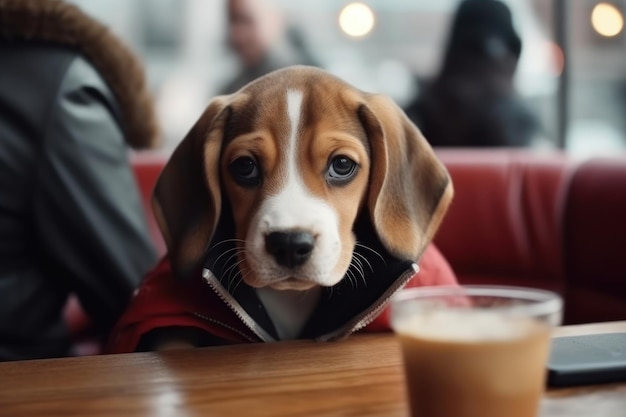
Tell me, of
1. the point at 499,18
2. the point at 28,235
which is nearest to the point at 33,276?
the point at 28,235

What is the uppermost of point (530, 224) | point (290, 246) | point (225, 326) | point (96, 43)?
point (96, 43)

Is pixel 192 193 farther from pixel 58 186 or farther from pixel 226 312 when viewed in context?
pixel 58 186

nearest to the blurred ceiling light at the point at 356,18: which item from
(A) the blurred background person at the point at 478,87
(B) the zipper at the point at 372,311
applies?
(A) the blurred background person at the point at 478,87

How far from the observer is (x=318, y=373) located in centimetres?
84

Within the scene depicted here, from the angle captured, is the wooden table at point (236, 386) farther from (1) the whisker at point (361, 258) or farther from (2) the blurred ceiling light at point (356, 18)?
(2) the blurred ceiling light at point (356, 18)

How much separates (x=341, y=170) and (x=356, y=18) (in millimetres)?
1844

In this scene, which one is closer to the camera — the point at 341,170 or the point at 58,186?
the point at 341,170

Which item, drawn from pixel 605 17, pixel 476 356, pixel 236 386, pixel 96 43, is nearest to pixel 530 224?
pixel 96 43

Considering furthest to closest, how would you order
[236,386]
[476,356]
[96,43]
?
[96,43] < [236,386] < [476,356]

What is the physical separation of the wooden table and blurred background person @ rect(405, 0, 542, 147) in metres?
1.64

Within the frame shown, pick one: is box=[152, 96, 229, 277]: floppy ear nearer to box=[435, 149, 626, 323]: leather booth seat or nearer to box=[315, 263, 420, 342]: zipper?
box=[315, 263, 420, 342]: zipper

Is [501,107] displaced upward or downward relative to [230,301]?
downward

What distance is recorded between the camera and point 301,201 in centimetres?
91

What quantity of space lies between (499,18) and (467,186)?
3.29ft
